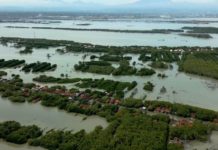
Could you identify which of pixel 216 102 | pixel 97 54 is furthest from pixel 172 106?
pixel 97 54

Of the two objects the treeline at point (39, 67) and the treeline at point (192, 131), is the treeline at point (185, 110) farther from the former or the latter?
the treeline at point (39, 67)

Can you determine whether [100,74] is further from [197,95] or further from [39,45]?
[39,45]

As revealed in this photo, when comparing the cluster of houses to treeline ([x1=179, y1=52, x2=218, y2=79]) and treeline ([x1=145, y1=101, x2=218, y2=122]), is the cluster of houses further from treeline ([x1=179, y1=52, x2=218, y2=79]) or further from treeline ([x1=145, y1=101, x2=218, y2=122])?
treeline ([x1=179, y1=52, x2=218, y2=79])

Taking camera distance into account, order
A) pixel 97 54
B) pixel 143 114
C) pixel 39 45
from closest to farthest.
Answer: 1. pixel 143 114
2. pixel 97 54
3. pixel 39 45

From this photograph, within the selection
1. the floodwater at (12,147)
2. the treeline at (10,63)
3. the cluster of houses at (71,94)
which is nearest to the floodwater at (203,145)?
the cluster of houses at (71,94)

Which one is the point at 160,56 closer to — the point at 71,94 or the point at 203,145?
the point at 71,94

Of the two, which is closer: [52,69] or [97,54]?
[52,69]

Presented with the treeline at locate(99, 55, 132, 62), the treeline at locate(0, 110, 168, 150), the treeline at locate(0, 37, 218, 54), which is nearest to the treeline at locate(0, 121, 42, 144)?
the treeline at locate(0, 110, 168, 150)

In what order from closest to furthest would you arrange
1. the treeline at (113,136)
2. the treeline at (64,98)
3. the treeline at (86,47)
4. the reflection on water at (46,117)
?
the treeline at (113,136), the reflection on water at (46,117), the treeline at (64,98), the treeline at (86,47)
